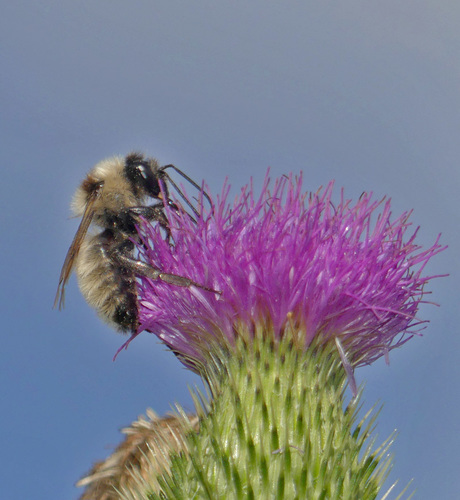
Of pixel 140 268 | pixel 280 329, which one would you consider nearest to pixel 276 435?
pixel 280 329

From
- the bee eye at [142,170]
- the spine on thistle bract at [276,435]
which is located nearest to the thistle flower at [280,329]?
the spine on thistle bract at [276,435]

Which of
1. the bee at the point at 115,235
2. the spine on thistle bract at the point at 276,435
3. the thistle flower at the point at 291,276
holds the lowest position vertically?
the spine on thistle bract at the point at 276,435

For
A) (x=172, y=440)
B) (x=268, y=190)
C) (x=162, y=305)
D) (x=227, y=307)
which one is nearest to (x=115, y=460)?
(x=172, y=440)

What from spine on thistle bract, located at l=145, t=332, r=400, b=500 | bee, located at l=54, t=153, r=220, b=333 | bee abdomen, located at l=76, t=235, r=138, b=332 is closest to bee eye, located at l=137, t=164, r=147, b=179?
bee, located at l=54, t=153, r=220, b=333

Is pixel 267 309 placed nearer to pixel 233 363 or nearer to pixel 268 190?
pixel 233 363

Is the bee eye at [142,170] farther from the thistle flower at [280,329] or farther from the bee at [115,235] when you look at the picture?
the thistle flower at [280,329]

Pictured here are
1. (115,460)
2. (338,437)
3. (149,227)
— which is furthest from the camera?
(115,460)
